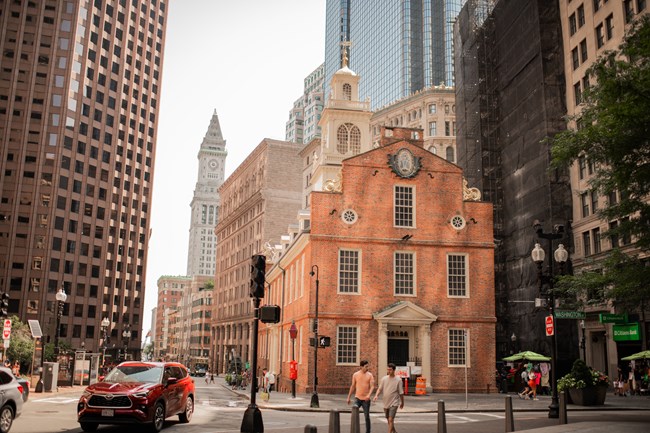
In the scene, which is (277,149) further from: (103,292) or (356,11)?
(356,11)

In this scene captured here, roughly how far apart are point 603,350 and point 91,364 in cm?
3770

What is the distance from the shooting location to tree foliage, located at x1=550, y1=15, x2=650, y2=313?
744 inches

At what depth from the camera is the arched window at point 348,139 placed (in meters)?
53.3

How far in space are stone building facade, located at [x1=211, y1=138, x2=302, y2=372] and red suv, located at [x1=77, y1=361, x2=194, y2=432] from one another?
7270cm

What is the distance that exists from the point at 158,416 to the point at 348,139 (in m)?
40.0

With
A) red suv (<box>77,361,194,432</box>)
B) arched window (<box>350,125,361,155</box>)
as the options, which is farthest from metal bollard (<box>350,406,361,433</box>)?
arched window (<box>350,125,361,155</box>)

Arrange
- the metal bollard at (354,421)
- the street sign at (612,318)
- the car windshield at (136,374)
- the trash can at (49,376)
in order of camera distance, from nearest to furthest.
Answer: the metal bollard at (354,421)
the car windshield at (136,374)
the trash can at (49,376)
the street sign at (612,318)

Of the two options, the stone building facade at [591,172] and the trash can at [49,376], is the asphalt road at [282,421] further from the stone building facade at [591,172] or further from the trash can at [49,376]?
the stone building facade at [591,172]

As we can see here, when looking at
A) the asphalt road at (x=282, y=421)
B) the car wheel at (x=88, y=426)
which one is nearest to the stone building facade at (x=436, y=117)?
the asphalt road at (x=282, y=421)

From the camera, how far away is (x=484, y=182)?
5856 centimetres

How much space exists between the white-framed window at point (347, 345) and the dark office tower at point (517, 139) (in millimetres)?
17137

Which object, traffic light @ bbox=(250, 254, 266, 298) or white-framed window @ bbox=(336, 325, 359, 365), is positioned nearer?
traffic light @ bbox=(250, 254, 266, 298)

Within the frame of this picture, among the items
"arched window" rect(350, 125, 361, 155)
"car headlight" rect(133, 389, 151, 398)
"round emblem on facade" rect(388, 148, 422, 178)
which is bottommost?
"car headlight" rect(133, 389, 151, 398)

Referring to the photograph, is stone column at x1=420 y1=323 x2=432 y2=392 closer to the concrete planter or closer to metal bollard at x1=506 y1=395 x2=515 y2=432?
the concrete planter
